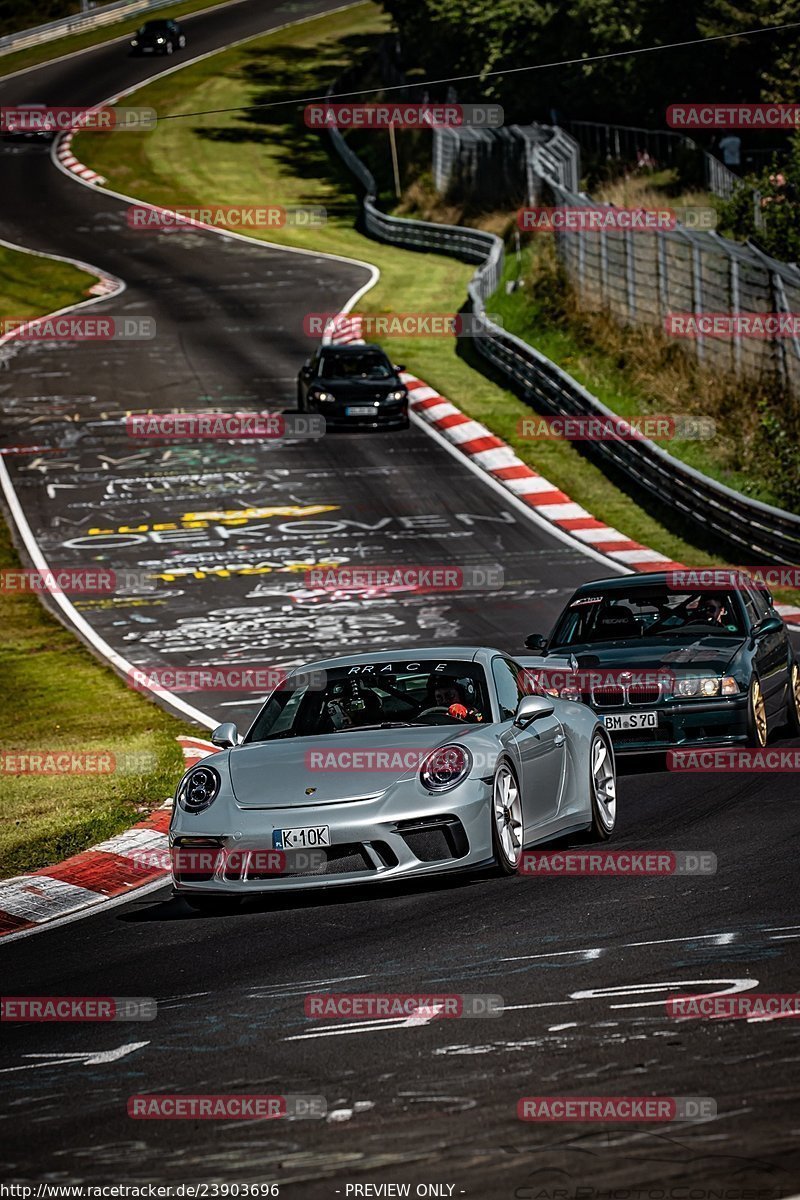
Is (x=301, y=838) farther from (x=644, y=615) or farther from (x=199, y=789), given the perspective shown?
(x=644, y=615)

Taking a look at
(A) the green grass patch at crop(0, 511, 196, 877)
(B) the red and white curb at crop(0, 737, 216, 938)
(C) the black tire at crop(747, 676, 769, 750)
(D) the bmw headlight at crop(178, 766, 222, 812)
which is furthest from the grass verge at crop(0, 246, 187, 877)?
(C) the black tire at crop(747, 676, 769, 750)

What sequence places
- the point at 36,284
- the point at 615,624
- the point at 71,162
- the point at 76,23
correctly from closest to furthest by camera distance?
A: the point at 615,624, the point at 36,284, the point at 71,162, the point at 76,23

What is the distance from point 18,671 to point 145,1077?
48.4 feet

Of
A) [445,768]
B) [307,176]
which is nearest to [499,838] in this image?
[445,768]

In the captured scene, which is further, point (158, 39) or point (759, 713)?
point (158, 39)

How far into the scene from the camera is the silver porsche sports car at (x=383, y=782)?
924cm

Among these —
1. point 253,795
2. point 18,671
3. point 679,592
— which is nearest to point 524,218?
point 18,671

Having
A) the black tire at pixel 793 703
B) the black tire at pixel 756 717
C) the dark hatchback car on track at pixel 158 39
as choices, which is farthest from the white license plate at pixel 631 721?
the dark hatchback car on track at pixel 158 39

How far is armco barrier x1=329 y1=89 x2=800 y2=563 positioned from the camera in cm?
2416

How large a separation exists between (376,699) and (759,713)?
4.40m

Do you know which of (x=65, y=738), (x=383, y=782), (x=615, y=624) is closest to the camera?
(x=383, y=782)

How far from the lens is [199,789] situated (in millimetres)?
9789

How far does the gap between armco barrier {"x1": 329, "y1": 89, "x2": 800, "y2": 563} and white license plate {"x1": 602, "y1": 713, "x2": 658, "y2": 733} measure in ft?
33.6

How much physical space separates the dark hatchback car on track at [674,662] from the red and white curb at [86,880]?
124 inches
